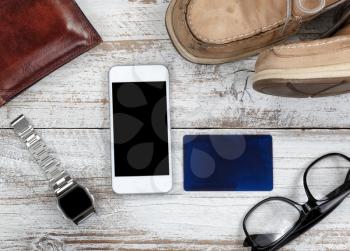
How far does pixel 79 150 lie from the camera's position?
2.18ft

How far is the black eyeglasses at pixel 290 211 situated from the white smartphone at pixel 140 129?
12cm

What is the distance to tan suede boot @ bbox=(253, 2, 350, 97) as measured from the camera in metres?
0.54

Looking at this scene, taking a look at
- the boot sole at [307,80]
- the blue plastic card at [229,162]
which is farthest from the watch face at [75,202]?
the boot sole at [307,80]

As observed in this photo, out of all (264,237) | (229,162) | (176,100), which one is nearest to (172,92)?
(176,100)

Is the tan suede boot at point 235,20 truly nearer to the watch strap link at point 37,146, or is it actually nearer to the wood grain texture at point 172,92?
the wood grain texture at point 172,92

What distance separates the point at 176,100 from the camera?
2.18 ft

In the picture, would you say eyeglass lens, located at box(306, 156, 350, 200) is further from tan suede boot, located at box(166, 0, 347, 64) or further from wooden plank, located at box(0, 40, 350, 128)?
tan suede boot, located at box(166, 0, 347, 64)

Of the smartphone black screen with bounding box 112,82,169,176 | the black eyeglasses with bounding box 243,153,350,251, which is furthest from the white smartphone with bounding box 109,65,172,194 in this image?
the black eyeglasses with bounding box 243,153,350,251

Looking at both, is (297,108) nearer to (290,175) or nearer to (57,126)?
(290,175)

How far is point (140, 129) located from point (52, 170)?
0.40 ft

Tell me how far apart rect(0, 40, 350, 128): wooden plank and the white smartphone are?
1 centimetres

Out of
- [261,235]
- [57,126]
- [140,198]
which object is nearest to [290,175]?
[261,235]

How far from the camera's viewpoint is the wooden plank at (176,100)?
66 centimetres

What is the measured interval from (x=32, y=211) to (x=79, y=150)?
10 cm
